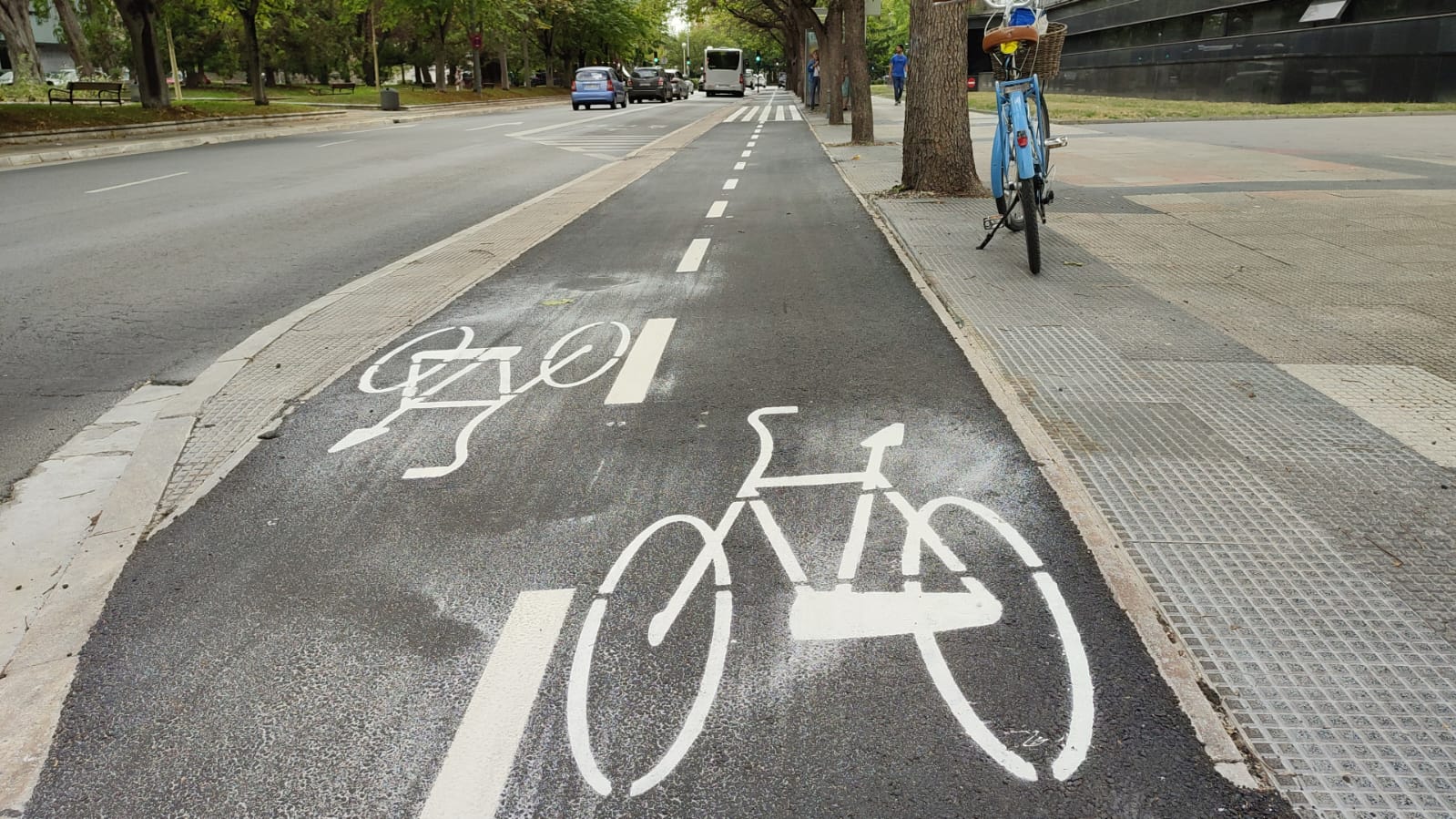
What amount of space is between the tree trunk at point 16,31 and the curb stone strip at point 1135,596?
41.4 meters

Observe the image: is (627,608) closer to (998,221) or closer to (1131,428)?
(1131,428)

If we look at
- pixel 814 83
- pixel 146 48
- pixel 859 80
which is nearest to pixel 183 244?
pixel 859 80

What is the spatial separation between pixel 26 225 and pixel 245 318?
20.2ft

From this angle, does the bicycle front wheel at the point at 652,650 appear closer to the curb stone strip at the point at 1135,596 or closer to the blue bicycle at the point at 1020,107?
the curb stone strip at the point at 1135,596

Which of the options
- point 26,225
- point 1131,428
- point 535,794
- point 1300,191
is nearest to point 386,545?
point 535,794

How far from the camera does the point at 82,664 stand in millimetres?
2830

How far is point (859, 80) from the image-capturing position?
67.1 feet

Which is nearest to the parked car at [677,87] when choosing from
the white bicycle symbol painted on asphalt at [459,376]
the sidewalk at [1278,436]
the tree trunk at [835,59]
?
the tree trunk at [835,59]

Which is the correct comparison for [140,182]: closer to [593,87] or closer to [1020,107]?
[1020,107]

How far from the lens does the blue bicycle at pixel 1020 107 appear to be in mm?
7562

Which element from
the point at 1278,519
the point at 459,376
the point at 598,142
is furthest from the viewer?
the point at 598,142

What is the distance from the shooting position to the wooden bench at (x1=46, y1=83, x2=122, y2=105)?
3021cm

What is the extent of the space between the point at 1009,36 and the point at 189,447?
6.52 meters

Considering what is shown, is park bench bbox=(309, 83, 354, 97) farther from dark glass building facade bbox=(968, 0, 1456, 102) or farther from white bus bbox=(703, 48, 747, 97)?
dark glass building facade bbox=(968, 0, 1456, 102)
